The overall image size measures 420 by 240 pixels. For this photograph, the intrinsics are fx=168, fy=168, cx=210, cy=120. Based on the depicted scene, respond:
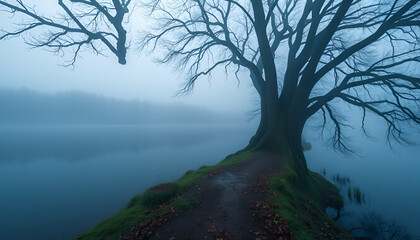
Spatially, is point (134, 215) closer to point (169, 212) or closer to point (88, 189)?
point (169, 212)

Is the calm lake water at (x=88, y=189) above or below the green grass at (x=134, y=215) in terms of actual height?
below

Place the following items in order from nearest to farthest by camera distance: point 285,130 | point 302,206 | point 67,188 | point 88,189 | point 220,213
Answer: point 220,213 → point 302,206 → point 285,130 → point 88,189 → point 67,188

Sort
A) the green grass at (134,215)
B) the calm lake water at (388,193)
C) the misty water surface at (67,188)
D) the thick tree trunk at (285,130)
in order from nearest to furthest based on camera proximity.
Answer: the green grass at (134,215), the misty water surface at (67,188), the calm lake water at (388,193), the thick tree trunk at (285,130)

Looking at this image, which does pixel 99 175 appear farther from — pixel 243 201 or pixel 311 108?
pixel 311 108

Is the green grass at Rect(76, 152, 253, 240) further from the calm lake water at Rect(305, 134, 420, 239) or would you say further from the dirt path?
the calm lake water at Rect(305, 134, 420, 239)

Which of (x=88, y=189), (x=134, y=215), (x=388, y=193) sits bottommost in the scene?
(x=88, y=189)

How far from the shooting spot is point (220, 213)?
160 inches

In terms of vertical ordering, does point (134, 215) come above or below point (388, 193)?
above

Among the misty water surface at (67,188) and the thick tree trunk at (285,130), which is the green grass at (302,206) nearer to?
the thick tree trunk at (285,130)

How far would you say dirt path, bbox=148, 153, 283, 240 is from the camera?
3340 millimetres

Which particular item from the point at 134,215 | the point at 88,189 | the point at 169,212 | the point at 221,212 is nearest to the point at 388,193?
the point at 221,212

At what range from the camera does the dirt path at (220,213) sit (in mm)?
3340

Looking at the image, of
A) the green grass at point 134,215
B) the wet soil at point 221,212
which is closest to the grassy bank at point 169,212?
the green grass at point 134,215

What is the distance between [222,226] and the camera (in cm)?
356
